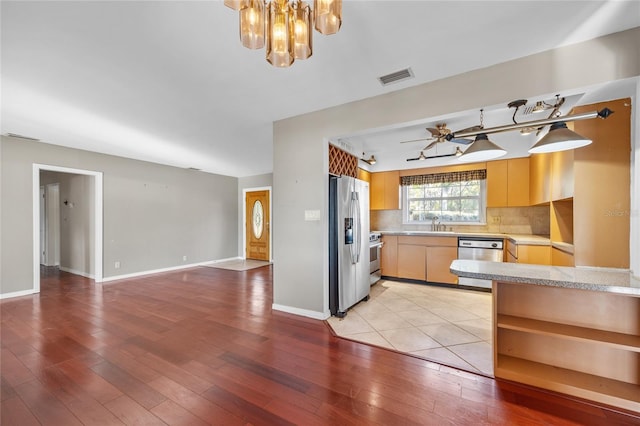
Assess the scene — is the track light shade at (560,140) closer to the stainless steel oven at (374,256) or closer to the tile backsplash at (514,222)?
the stainless steel oven at (374,256)

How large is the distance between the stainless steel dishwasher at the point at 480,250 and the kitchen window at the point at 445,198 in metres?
0.80

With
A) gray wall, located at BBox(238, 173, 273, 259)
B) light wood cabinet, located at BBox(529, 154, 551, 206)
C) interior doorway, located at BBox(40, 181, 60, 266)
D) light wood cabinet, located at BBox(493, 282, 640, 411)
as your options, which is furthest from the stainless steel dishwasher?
interior doorway, located at BBox(40, 181, 60, 266)

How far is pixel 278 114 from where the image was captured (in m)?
3.25

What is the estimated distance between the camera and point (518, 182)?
4.33m

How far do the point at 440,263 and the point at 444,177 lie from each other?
5.55 ft

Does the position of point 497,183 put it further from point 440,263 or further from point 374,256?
point 374,256

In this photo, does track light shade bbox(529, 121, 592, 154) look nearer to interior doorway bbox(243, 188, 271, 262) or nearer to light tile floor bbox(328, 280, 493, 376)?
light tile floor bbox(328, 280, 493, 376)

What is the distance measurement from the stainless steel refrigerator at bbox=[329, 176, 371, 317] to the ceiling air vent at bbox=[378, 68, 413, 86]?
119cm

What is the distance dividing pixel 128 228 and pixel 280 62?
18.4 ft

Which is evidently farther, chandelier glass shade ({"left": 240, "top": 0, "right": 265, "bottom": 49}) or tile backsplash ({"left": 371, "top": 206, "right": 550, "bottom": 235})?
tile backsplash ({"left": 371, "top": 206, "right": 550, "bottom": 235})

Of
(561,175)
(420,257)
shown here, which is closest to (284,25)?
(561,175)

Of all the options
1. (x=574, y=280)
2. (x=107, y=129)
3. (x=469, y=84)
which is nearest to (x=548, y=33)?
(x=469, y=84)

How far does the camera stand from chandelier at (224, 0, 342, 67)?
1.26m

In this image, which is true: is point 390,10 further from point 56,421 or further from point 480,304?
point 480,304
